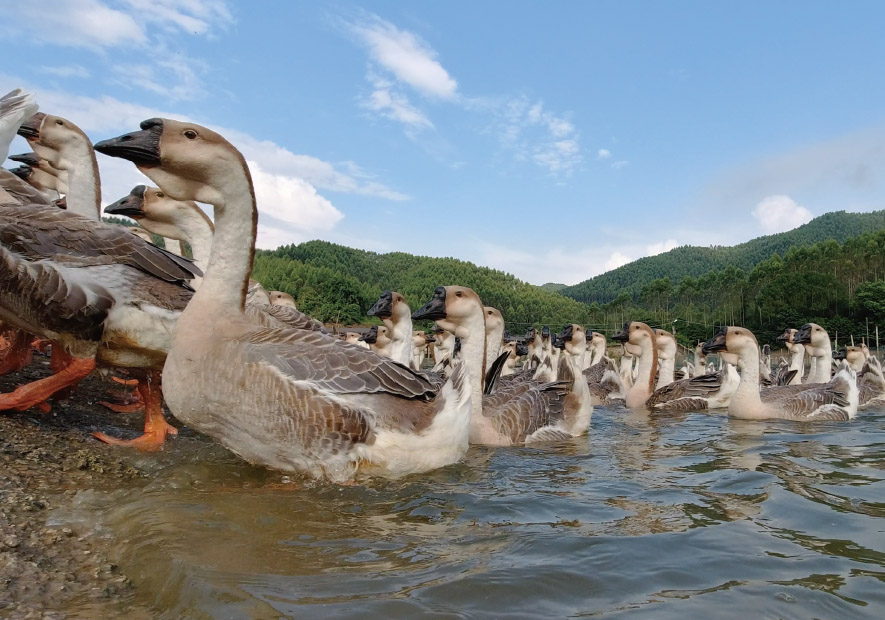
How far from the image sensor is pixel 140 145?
4379mm

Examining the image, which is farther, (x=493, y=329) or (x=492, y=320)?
(x=493, y=329)

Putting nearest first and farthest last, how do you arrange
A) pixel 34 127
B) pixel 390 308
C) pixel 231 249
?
1. pixel 231 249
2. pixel 34 127
3. pixel 390 308

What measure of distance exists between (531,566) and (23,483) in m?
2.89

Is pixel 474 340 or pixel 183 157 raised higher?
pixel 183 157

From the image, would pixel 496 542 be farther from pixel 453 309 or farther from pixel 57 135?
pixel 57 135

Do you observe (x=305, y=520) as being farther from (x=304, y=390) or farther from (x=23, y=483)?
(x=23, y=483)

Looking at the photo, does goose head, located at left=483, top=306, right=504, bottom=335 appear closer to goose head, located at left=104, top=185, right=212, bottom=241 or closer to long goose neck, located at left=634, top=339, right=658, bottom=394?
long goose neck, located at left=634, top=339, right=658, bottom=394

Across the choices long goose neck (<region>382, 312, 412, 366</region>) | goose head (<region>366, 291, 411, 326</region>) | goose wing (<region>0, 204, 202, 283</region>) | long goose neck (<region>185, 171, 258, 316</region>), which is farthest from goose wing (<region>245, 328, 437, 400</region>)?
long goose neck (<region>382, 312, 412, 366</region>)

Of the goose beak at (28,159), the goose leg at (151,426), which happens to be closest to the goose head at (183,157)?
the goose leg at (151,426)

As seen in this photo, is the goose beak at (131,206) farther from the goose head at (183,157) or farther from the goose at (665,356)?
the goose at (665,356)

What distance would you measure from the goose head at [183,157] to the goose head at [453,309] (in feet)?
10.9

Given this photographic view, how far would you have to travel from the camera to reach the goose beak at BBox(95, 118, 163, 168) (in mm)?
4352

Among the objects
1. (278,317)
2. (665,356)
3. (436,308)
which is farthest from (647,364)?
(278,317)

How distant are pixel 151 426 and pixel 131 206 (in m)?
3.34
